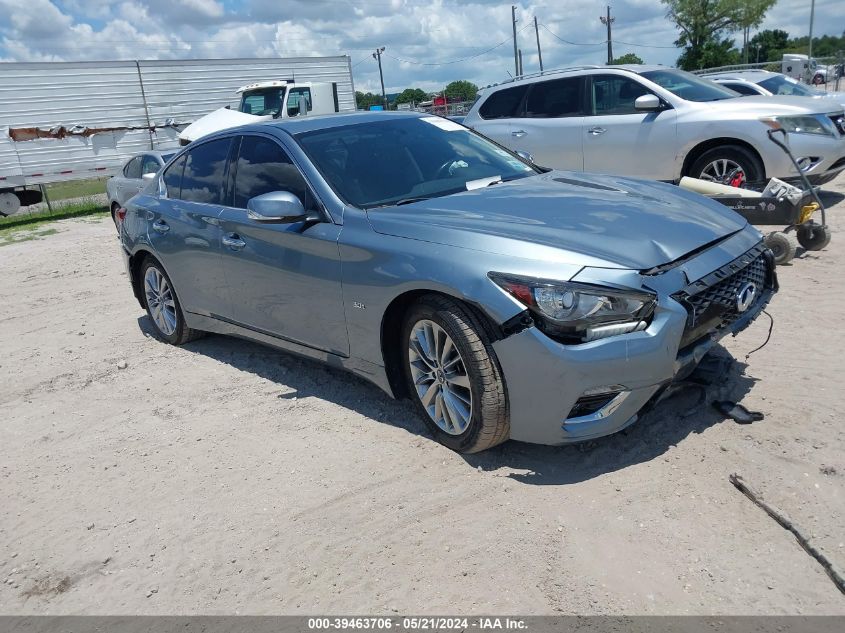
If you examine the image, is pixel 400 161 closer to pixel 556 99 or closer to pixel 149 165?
pixel 556 99

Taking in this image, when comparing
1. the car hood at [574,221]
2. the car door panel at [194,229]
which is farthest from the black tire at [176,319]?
the car hood at [574,221]

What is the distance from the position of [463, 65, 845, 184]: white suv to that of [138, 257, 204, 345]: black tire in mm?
5344

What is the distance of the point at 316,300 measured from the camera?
4348 millimetres

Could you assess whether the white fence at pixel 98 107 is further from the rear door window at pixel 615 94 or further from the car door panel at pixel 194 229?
the car door panel at pixel 194 229

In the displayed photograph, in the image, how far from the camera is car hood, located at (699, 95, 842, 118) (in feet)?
27.3

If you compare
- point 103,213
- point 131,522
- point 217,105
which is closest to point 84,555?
point 131,522

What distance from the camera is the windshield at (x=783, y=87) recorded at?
13367 millimetres

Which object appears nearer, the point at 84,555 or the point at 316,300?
the point at 84,555

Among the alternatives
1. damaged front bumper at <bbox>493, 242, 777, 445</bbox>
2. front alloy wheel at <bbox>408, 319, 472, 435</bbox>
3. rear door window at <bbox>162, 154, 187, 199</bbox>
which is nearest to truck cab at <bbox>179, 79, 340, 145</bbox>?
rear door window at <bbox>162, 154, 187, 199</bbox>

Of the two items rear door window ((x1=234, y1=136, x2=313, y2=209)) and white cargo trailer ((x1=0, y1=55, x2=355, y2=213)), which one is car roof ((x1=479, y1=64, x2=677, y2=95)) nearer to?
rear door window ((x1=234, y1=136, x2=313, y2=209))

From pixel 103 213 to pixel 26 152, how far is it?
2.40m

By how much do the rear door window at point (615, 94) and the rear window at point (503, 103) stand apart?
104 centimetres

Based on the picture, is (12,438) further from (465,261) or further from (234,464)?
(465,261)

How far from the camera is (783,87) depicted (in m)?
13.6
